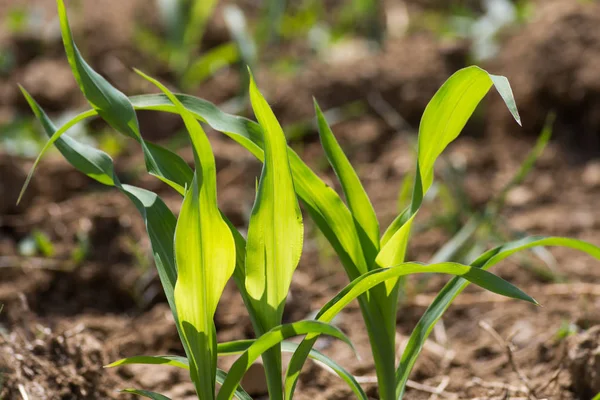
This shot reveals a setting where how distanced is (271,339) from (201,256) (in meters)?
0.13

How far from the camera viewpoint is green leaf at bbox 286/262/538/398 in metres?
1.05

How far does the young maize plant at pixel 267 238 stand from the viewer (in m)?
1.05

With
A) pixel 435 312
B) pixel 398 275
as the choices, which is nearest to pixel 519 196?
pixel 435 312

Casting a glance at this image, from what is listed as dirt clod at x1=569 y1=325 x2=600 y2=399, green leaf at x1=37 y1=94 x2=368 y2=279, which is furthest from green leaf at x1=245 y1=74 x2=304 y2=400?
dirt clod at x1=569 y1=325 x2=600 y2=399

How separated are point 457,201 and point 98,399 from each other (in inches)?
45.4

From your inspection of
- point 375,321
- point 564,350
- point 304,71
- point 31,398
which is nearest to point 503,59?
point 304,71

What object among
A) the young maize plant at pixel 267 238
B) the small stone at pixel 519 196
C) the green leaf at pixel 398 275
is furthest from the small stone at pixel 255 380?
the small stone at pixel 519 196

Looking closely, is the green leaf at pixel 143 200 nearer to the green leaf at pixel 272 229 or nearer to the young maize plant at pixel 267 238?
the young maize plant at pixel 267 238

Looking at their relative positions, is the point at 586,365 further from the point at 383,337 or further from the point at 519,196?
the point at 519,196

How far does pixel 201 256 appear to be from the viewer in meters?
1.05

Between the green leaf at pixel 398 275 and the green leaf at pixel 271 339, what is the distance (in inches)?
1.9

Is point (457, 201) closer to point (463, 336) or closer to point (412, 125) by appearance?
point (463, 336)

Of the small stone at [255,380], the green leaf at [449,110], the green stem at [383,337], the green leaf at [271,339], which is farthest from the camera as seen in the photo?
the small stone at [255,380]

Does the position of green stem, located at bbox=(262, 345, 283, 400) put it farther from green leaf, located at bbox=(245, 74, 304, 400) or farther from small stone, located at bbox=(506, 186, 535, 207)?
small stone, located at bbox=(506, 186, 535, 207)
